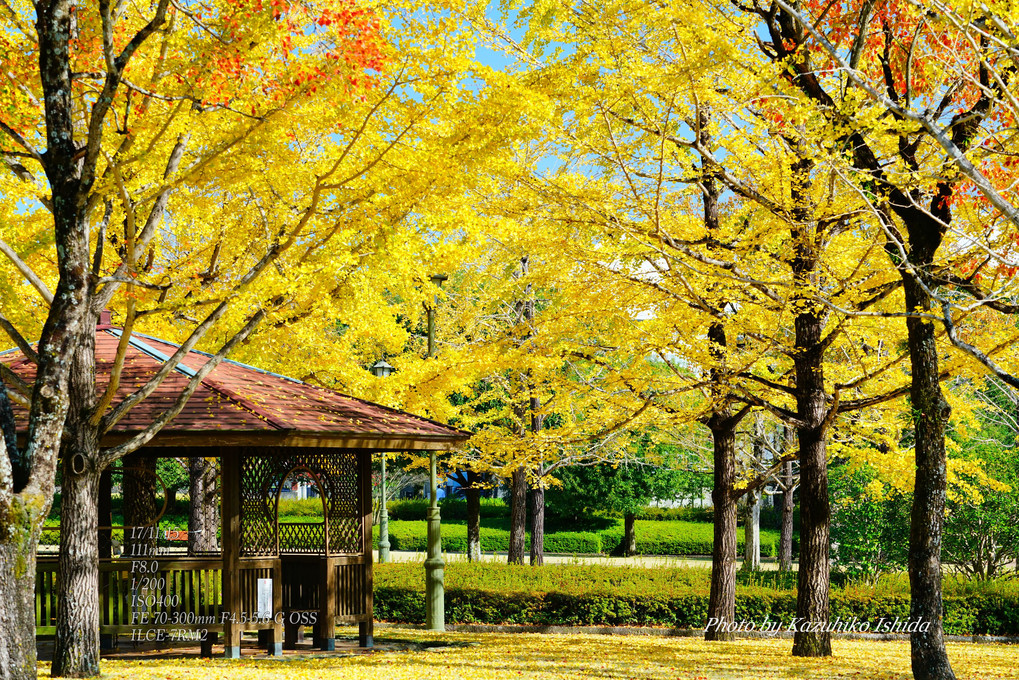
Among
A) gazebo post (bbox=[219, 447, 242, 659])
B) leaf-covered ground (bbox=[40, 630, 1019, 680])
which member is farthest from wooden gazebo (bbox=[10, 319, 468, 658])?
leaf-covered ground (bbox=[40, 630, 1019, 680])

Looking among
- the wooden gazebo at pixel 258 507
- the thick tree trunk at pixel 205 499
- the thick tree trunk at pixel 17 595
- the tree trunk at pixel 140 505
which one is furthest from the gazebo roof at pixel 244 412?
the thick tree trunk at pixel 205 499

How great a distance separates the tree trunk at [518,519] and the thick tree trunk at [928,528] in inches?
651

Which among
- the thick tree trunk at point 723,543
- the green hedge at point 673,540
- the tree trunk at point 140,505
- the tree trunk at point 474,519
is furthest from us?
the green hedge at point 673,540

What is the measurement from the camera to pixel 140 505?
42.1ft

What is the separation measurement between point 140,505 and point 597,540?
2528 centimetres

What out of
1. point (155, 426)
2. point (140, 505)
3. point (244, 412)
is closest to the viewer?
point (155, 426)

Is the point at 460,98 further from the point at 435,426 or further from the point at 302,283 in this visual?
the point at 435,426

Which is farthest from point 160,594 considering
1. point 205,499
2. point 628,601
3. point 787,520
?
point 787,520

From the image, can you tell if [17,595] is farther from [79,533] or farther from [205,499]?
[205,499]

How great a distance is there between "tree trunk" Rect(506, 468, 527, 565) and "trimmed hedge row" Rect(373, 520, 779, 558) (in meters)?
9.51

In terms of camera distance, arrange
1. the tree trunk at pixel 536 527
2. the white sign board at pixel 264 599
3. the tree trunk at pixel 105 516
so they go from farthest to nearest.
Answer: the tree trunk at pixel 536 527 < the tree trunk at pixel 105 516 < the white sign board at pixel 264 599

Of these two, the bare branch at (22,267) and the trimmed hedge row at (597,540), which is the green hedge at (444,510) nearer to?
the trimmed hedge row at (597,540)

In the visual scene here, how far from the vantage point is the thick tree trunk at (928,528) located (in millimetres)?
9094

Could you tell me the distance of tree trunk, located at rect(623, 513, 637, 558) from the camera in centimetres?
3562
